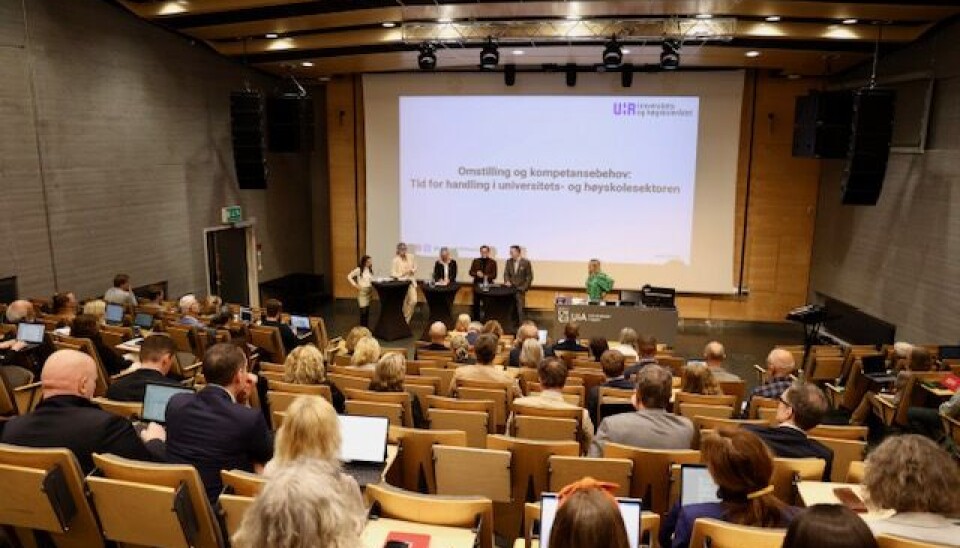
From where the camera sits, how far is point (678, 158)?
39.2 ft

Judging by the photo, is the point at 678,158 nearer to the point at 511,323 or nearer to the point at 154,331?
the point at 511,323

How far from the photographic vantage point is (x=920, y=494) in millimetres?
2471

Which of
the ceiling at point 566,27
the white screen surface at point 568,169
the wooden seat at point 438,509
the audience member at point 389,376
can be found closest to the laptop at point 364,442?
the wooden seat at point 438,509

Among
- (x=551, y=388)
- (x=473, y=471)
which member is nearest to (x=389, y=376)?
(x=551, y=388)

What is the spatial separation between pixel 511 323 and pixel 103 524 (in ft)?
28.6

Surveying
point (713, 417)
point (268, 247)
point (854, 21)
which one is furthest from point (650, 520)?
point (268, 247)

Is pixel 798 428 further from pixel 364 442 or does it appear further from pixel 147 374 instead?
pixel 147 374

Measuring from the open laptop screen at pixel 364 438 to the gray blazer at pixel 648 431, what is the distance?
50.7 inches

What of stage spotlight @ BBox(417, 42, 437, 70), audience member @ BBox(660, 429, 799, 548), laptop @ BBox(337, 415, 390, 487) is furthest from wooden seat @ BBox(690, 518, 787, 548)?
stage spotlight @ BBox(417, 42, 437, 70)

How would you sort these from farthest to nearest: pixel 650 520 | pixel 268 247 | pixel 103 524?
pixel 268 247, pixel 103 524, pixel 650 520

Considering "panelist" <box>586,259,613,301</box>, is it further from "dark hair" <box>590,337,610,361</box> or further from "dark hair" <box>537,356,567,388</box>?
"dark hair" <box>537,356,567,388</box>

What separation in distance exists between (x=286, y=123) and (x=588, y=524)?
1031 cm

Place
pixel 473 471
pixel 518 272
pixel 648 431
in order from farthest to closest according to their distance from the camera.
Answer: pixel 518 272, pixel 648 431, pixel 473 471

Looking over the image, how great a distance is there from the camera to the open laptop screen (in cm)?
370
